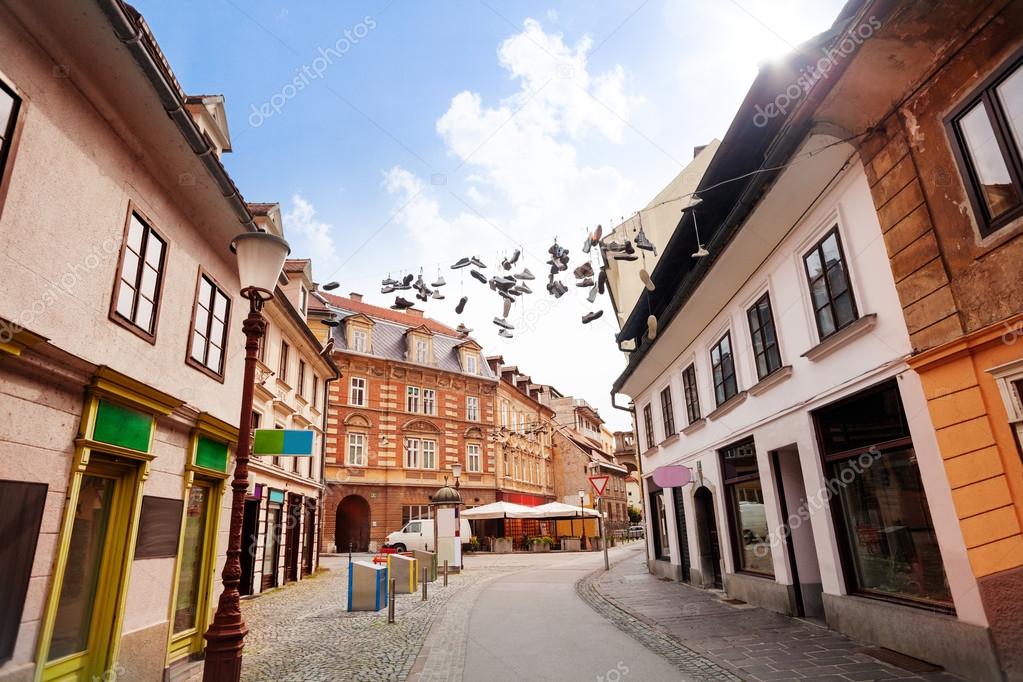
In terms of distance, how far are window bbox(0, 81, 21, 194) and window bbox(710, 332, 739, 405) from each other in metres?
11.9

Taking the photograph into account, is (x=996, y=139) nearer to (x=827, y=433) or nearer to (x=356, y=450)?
(x=827, y=433)

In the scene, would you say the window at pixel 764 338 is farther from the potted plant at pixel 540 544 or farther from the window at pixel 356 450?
the window at pixel 356 450

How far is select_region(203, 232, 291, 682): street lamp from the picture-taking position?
472cm

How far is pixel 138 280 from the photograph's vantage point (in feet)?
24.0

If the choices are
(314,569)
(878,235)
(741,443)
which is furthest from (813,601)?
(314,569)

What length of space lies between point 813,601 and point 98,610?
1047cm

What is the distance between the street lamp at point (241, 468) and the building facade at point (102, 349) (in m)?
1.74

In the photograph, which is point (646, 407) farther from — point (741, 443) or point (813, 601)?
point (813, 601)

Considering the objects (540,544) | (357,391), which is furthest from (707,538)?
(357,391)

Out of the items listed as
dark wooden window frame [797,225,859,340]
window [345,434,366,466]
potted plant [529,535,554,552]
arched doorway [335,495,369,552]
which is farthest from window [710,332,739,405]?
arched doorway [335,495,369,552]

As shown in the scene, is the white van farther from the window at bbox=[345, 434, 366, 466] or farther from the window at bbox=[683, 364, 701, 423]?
the window at bbox=[683, 364, 701, 423]

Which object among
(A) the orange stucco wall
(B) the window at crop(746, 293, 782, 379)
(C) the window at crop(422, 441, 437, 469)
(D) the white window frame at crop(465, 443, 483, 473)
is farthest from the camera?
(D) the white window frame at crop(465, 443, 483, 473)

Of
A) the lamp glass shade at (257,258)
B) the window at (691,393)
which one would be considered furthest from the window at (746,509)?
the lamp glass shade at (257,258)

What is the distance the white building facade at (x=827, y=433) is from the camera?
6770 millimetres
